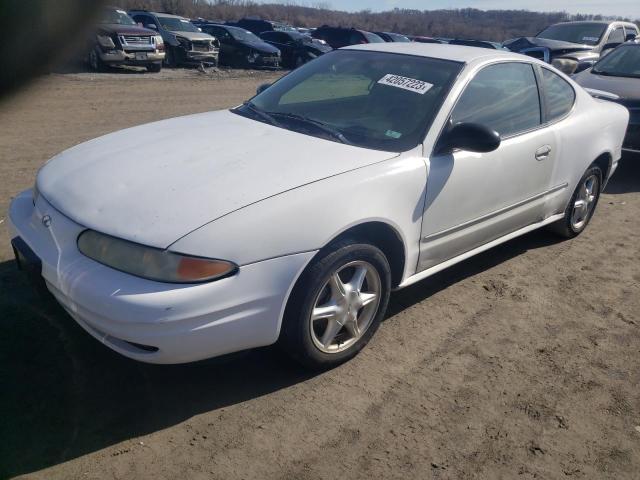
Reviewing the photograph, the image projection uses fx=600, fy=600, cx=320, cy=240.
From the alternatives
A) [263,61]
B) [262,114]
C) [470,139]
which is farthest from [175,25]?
[470,139]

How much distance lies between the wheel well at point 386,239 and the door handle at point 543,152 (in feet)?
4.83

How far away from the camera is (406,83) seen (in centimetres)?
374

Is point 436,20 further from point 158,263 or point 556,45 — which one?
point 158,263

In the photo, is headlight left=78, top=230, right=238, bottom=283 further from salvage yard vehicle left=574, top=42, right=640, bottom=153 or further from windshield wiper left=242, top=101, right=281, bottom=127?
salvage yard vehicle left=574, top=42, right=640, bottom=153

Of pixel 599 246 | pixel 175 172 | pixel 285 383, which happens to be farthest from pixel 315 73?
pixel 599 246

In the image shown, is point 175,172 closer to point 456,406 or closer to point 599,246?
point 456,406

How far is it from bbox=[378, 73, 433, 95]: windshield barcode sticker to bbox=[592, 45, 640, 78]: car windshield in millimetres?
5284

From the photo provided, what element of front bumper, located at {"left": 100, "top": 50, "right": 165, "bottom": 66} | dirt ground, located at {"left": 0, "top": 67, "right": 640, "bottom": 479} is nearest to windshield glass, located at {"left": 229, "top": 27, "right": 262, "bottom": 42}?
front bumper, located at {"left": 100, "top": 50, "right": 165, "bottom": 66}

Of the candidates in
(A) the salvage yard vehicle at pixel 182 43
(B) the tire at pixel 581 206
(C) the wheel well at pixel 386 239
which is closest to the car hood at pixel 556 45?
(B) the tire at pixel 581 206

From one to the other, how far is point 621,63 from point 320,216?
6972mm

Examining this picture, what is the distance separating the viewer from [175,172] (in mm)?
2941

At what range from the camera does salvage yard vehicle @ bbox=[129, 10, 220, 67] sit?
17.7 m

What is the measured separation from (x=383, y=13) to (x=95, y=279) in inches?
2954

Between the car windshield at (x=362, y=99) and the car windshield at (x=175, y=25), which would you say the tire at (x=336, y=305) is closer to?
the car windshield at (x=362, y=99)
